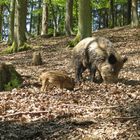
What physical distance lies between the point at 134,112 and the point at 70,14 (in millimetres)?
20526

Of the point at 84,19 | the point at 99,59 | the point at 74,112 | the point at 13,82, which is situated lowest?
the point at 74,112

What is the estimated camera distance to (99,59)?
11.8 m

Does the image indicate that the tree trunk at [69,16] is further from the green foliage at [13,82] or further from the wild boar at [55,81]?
the wild boar at [55,81]

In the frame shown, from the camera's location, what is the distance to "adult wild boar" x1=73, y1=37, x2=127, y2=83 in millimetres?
11508

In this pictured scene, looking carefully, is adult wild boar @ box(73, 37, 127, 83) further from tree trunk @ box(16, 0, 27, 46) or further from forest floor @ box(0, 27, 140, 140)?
tree trunk @ box(16, 0, 27, 46)

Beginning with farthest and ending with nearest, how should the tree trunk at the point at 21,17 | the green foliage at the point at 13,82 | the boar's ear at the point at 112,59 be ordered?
the tree trunk at the point at 21,17
the green foliage at the point at 13,82
the boar's ear at the point at 112,59

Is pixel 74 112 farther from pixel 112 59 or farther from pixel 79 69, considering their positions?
pixel 79 69

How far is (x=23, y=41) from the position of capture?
906 inches

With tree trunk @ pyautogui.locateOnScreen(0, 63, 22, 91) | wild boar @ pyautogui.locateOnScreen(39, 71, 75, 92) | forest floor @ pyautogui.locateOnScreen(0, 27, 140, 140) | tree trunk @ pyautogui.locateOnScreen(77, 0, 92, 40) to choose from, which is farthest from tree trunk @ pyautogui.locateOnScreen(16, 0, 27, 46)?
wild boar @ pyautogui.locateOnScreen(39, 71, 75, 92)

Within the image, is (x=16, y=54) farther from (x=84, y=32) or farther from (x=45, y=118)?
(x=45, y=118)

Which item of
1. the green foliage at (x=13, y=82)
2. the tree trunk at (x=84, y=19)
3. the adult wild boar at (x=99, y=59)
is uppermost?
the tree trunk at (x=84, y=19)

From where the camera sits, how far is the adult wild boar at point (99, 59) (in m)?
11.5

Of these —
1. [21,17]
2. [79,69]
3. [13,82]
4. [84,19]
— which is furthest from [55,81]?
[21,17]

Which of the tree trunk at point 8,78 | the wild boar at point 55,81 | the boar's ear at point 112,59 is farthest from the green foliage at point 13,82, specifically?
the boar's ear at point 112,59
